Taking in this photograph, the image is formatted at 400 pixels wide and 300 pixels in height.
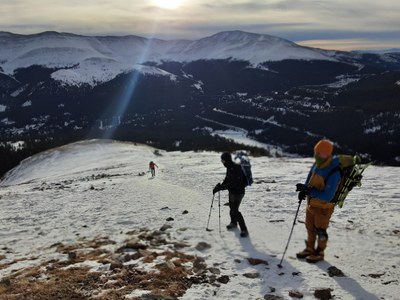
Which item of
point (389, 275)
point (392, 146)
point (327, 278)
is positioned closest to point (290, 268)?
point (327, 278)

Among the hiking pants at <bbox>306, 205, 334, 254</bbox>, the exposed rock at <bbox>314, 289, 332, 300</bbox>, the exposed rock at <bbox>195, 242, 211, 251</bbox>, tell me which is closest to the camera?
the exposed rock at <bbox>314, 289, 332, 300</bbox>

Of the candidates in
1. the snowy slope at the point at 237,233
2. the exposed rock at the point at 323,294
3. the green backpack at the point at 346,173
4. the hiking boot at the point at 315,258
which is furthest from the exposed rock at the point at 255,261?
the green backpack at the point at 346,173

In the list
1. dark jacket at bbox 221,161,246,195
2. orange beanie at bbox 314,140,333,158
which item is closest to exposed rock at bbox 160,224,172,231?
dark jacket at bbox 221,161,246,195

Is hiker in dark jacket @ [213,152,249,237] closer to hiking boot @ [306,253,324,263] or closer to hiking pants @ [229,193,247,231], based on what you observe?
hiking pants @ [229,193,247,231]

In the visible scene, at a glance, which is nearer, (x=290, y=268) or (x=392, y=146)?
(x=290, y=268)

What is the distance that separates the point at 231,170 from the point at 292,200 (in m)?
6.28

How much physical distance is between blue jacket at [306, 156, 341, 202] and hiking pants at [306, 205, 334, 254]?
42cm

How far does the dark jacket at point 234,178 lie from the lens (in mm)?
12062

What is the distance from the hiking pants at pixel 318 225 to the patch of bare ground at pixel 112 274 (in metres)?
2.70

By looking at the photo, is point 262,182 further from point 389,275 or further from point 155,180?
point 389,275

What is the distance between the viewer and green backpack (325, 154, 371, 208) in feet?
31.1

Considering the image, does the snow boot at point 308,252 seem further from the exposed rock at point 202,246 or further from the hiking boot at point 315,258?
the exposed rock at point 202,246

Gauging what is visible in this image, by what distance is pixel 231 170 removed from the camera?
12102 millimetres

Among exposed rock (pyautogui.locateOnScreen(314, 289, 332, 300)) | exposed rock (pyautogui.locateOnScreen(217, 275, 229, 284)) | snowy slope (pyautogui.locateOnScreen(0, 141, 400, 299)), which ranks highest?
exposed rock (pyautogui.locateOnScreen(314, 289, 332, 300))
